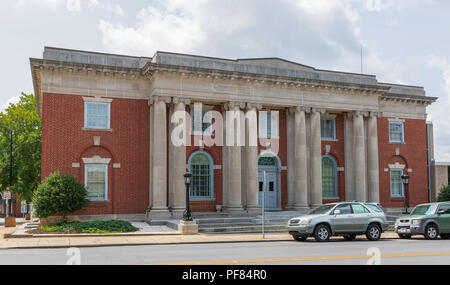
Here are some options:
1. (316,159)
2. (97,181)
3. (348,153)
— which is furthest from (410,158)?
(97,181)

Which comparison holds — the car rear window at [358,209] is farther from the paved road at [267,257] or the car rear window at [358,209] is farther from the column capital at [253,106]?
the column capital at [253,106]

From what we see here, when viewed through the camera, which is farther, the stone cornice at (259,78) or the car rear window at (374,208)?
the stone cornice at (259,78)

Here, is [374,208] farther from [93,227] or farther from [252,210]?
[93,227]

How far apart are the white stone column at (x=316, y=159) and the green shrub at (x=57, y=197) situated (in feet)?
47.9

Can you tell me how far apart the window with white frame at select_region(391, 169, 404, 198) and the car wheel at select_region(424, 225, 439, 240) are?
14.5 m

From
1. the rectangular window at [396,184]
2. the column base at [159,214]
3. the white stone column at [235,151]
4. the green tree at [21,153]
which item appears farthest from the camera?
the green tree at [21,153]

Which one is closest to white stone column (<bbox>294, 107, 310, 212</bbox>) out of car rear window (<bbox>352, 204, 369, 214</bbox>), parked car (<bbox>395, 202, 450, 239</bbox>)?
parked car (<bbox>395, 202, 450, 239</bbox>)

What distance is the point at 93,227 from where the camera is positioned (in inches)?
899

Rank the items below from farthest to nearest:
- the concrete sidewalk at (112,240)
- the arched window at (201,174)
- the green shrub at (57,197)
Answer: the arched window at (201,174) < the green shrub at (57,197) < the concrete sidewalk at (112,240)

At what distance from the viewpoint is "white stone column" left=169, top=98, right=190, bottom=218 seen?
87.7 feet

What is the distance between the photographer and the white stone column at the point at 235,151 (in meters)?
28.1

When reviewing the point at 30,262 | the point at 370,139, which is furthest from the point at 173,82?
the point at 30,262

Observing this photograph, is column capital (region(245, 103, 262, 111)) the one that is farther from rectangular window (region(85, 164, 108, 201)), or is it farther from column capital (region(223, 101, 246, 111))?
rectangular window (region(85, 164, 108, 201))

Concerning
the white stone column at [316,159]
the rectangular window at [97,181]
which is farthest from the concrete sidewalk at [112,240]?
the white stone column at [316,159]
